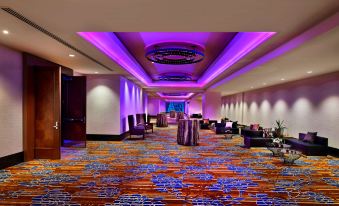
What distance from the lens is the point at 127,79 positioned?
1062 centimetres

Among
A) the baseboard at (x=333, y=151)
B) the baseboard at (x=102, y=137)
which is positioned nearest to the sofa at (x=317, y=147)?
the baseboard at (x=333, y=151)

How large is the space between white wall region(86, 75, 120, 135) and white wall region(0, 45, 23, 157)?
380 cm

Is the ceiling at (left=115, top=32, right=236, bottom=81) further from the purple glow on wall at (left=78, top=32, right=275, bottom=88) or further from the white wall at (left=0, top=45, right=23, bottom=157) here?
the white wall at (left=0, top=45, right=23, bottom=157)

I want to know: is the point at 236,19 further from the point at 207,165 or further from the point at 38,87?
the point at 38,87

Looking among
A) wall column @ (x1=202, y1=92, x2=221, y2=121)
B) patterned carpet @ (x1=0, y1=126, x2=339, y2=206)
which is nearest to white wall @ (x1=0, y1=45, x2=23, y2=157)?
patterned carpet @ (x1=0, y1=126, x2=339, y2=206)

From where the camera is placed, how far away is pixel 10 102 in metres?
5.26

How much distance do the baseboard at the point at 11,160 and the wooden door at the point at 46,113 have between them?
1.57 feet

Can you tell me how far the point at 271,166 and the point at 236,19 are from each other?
13.3 ft

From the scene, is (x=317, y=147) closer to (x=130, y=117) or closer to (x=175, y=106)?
(x=130, y=117)

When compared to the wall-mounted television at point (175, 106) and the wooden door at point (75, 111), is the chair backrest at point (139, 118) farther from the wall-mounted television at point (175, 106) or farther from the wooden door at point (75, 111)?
the wall-mounted television at point (175, 106)

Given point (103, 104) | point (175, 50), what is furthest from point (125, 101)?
point (175, 50)

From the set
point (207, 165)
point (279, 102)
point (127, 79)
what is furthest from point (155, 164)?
point (279, 102)

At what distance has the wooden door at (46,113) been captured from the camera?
5980mm

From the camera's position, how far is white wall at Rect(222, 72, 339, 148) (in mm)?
7312
